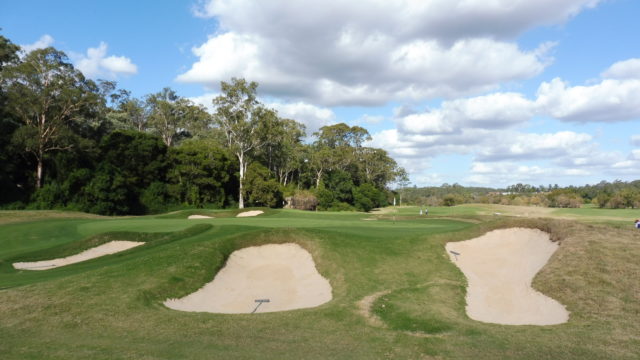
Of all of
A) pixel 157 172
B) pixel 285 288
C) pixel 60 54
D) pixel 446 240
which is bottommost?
pixel 285 288

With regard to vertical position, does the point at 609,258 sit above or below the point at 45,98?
below

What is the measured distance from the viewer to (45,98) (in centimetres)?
4853

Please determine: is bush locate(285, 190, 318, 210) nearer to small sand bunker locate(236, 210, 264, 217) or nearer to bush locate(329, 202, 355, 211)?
bush locate(329, 202, 355, 211)

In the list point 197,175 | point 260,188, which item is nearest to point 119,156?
point 197,175

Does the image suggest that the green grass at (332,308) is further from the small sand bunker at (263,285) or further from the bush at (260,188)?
the bush at (260,188)

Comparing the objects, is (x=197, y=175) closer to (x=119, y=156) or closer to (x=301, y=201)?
(x=119, y=156)

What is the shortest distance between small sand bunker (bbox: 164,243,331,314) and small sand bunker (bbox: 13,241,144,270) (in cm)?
813

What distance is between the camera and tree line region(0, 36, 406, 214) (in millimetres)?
47344

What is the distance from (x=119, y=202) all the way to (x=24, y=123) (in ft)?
57.0

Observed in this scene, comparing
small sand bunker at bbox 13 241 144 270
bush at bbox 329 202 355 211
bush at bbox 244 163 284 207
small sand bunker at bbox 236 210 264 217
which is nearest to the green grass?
small sand bunker at bbox 13 241 144 270

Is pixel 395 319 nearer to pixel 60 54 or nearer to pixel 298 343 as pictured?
pixel 298 343

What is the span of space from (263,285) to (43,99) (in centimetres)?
4686

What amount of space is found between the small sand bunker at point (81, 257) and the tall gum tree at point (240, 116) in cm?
3813

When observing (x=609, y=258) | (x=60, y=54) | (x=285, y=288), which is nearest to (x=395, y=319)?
(x=285, y=288)
